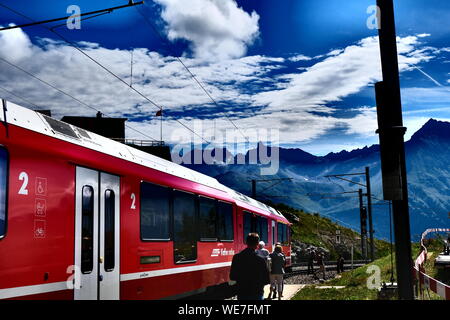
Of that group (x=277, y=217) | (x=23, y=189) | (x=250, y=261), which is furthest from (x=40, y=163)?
(x=277, y=217)

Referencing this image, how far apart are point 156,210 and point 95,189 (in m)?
2.61

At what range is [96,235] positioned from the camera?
917 centimetres

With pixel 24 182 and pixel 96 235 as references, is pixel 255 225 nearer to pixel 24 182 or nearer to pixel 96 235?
pixel 96 235

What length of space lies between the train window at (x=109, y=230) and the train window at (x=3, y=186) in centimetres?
252

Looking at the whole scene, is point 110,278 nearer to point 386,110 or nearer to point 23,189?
point 23,189

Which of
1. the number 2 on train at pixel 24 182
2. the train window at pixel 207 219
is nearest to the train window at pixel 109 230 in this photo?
the number 2 on train at pixel 24 182

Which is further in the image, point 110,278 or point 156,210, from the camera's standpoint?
point 156,210

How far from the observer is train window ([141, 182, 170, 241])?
11.2m

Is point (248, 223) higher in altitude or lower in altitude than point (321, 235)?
higher

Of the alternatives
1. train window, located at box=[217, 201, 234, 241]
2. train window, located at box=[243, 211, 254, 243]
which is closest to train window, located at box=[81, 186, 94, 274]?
train window, located at box=[217, 201, 234, 241]

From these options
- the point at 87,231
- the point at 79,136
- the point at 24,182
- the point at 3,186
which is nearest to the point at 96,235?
the point at 87,231

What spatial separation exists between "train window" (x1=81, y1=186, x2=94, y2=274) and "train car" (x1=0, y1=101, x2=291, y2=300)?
15mm

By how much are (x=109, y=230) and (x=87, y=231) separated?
704 millimetres
